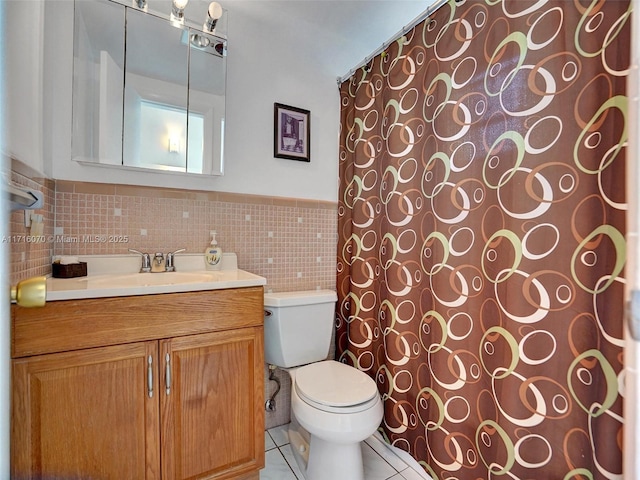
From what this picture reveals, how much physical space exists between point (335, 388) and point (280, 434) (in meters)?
0.64

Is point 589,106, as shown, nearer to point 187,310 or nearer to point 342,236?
point 342,236

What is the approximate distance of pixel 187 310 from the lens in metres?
1.00

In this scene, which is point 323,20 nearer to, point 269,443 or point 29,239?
point 29,239

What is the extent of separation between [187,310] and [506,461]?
46.3 inches

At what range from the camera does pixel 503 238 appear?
0.93 metres

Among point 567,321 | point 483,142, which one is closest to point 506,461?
point 567,321

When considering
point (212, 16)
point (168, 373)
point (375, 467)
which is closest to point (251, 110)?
point (212, 16)

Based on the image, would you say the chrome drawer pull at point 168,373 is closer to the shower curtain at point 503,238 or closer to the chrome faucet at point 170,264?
the chrome faucet at point 170,264

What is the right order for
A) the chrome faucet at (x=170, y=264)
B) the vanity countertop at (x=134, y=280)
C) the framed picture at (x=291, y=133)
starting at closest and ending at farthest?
the vanity countertop at (x=134, y=280)
the chrome faucet at (x=170, y=264)
the framed picture at (x=291, y=133)

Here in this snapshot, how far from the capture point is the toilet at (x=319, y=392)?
108 cm

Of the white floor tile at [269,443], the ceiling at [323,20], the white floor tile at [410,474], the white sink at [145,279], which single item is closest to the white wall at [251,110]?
the ceiling at [323,20]

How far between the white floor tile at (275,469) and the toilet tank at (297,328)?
1.43 ft

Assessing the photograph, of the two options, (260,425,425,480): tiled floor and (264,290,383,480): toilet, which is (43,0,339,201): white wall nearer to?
(264,290,383,480): toilet

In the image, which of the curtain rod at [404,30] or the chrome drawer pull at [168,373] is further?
the curtain rod at [404,30]
